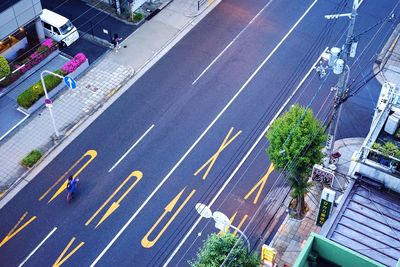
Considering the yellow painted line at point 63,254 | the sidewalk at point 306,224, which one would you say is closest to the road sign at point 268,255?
the sidewalk at point 306,224

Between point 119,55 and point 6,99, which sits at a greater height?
point 119,55

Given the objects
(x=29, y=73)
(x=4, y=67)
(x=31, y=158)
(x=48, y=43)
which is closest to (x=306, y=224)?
(x=31, y=158)

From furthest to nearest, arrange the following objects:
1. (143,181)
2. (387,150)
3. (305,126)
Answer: (143,181), (305,126), (387,150)

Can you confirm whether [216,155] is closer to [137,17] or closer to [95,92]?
[95,92]

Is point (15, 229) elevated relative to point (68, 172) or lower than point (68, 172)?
lower

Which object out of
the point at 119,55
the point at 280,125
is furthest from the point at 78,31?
the point at 280,125

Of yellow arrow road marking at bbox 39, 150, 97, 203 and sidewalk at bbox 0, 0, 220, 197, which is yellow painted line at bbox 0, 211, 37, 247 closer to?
yellow arrow road marking at bbox 39, 150, 97, 203

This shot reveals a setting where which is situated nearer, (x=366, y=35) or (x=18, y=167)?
(x=18, y=167)

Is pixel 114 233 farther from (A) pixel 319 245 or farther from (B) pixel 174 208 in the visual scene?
(A) pixel 319 245
